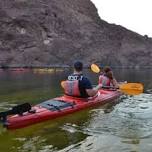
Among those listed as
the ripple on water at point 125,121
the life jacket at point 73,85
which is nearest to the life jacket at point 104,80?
the ripple on water at point 125,121

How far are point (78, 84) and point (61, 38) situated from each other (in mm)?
98264

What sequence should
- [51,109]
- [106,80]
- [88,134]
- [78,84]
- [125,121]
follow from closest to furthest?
1. [88,134]
2. [51,109]
3. [125,121]
4. [78,84]
5. [106,80]

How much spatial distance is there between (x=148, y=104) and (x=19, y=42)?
274 ft

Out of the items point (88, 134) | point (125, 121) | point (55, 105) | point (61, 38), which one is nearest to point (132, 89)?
point (125, 121)

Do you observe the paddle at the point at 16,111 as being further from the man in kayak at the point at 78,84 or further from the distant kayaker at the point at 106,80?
the distant kayaker at the point at 106,80

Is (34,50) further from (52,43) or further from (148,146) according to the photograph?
(148,146)

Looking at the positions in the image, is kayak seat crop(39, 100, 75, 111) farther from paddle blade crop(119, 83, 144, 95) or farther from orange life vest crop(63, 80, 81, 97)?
paddle blade crop(119, 83, 144, 95)

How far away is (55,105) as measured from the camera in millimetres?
14492

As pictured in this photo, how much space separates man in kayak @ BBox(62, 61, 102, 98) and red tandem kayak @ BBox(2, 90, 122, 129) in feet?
1.03

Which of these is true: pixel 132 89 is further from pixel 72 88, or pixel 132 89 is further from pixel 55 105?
pixel 55 105

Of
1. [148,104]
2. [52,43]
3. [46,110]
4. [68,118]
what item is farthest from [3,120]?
[52,43]

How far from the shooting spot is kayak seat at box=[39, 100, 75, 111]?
46.9ft

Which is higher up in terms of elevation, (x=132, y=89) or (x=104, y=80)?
(x=104, y=80)

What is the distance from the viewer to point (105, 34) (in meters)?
132
